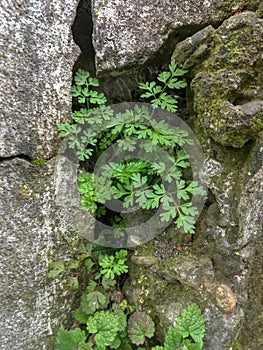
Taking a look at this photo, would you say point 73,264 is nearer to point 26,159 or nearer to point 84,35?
point 26,159

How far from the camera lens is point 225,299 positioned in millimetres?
1395

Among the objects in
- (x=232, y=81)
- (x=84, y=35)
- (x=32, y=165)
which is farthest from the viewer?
(x=84, y=35)

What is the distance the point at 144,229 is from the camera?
160 centimetres

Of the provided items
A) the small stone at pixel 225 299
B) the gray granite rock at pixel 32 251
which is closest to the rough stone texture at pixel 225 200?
the small stone at pixel 225 299

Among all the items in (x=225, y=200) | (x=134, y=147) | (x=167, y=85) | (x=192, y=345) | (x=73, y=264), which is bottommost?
(x=192, y=345)

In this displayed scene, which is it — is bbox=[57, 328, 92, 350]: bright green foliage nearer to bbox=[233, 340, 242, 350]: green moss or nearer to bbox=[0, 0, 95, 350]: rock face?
bbox=[0, 0, 95, 350]: rock face

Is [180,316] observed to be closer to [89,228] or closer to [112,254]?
[112,254]

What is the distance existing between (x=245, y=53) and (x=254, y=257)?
80 centimetres

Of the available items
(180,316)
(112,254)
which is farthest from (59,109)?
(180,316)

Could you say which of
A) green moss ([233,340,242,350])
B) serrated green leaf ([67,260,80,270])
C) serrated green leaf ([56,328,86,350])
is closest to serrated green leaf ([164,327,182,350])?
green moss ([233,340,242,350])

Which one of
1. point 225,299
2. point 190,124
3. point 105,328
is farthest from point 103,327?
point 190,124

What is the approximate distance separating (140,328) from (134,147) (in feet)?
2.52

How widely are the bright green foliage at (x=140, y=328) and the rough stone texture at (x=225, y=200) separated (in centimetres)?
5

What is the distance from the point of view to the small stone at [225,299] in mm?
1394
